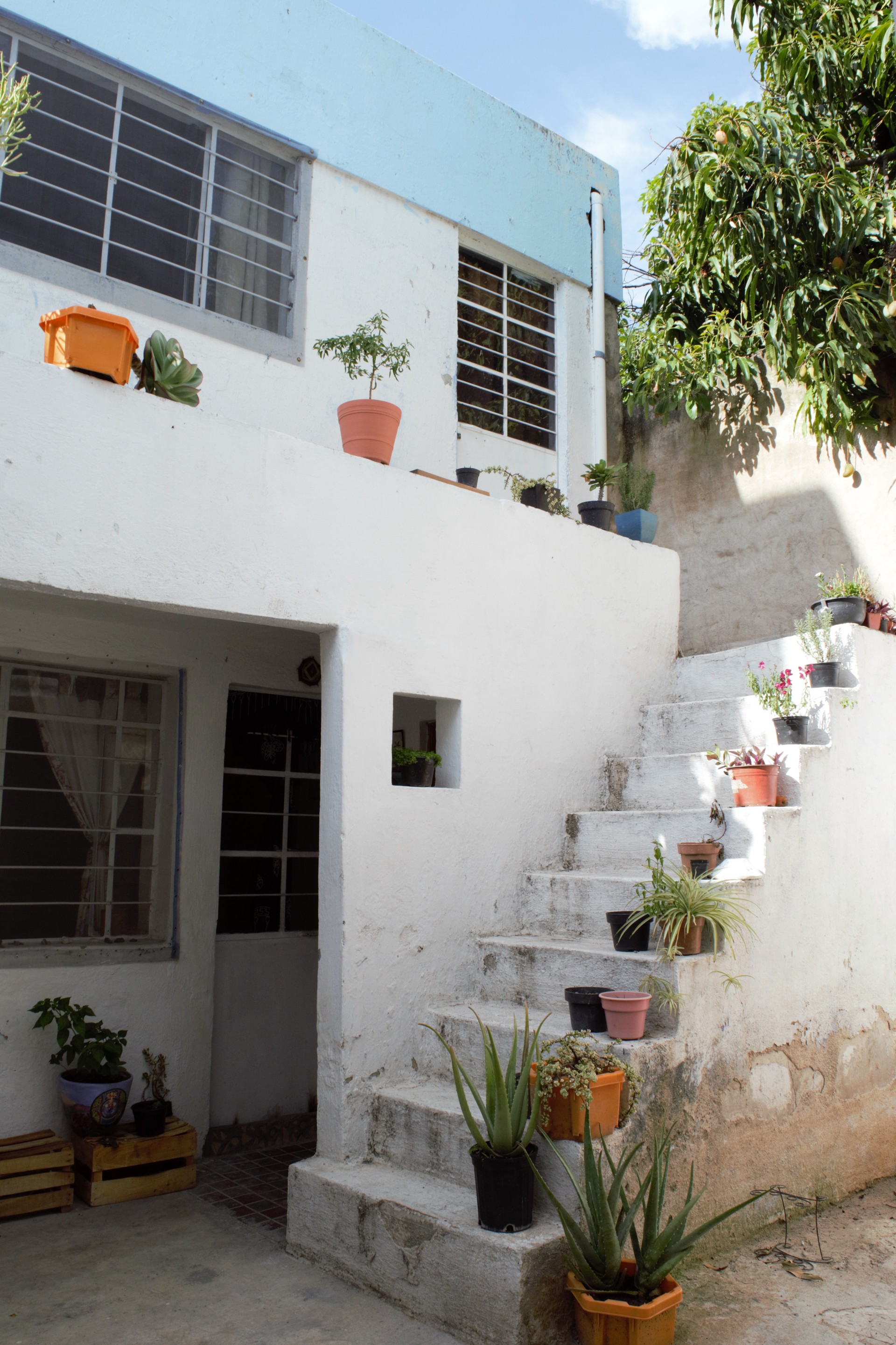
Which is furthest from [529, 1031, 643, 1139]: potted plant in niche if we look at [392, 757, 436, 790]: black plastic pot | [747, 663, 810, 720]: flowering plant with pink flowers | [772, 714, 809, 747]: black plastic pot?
[747, 663, 810, 720]: flowering plant with pink flowers

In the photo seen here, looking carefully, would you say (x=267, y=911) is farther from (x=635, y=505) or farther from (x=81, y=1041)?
(x=635, y=505)

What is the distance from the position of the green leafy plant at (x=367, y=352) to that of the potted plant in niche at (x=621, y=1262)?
3584 mm

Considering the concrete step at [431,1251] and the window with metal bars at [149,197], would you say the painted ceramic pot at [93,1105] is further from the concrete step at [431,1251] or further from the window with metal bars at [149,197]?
the window with metal bars at [149,197]

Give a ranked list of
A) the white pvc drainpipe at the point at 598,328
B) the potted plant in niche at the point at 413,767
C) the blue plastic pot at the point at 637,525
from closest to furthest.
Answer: the potted plant in niche at the point at 413,767
the blue plastic pot at the point at 637,525
the white pvc drainpipe at the point at 598,328

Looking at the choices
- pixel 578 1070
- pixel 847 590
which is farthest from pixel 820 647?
pixel 578 1070

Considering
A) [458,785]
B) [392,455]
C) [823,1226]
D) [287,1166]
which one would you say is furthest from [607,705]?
[287,1166]

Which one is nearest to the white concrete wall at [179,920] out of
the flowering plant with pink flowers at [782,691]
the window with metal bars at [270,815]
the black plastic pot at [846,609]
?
the window with metal bars at [270,815]

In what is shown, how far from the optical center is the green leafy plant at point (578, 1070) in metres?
3.08

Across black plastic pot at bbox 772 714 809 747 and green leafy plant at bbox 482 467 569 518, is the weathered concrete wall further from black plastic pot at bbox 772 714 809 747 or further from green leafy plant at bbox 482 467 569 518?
black plastic pot at bbox 772 714 809 747

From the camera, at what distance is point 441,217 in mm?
6441

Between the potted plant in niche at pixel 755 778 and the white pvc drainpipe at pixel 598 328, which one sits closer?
the potted plant in niche at pixel 755 778

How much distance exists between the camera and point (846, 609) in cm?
496

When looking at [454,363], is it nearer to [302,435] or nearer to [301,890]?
[302,435]

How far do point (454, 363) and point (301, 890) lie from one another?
354 centimetres
